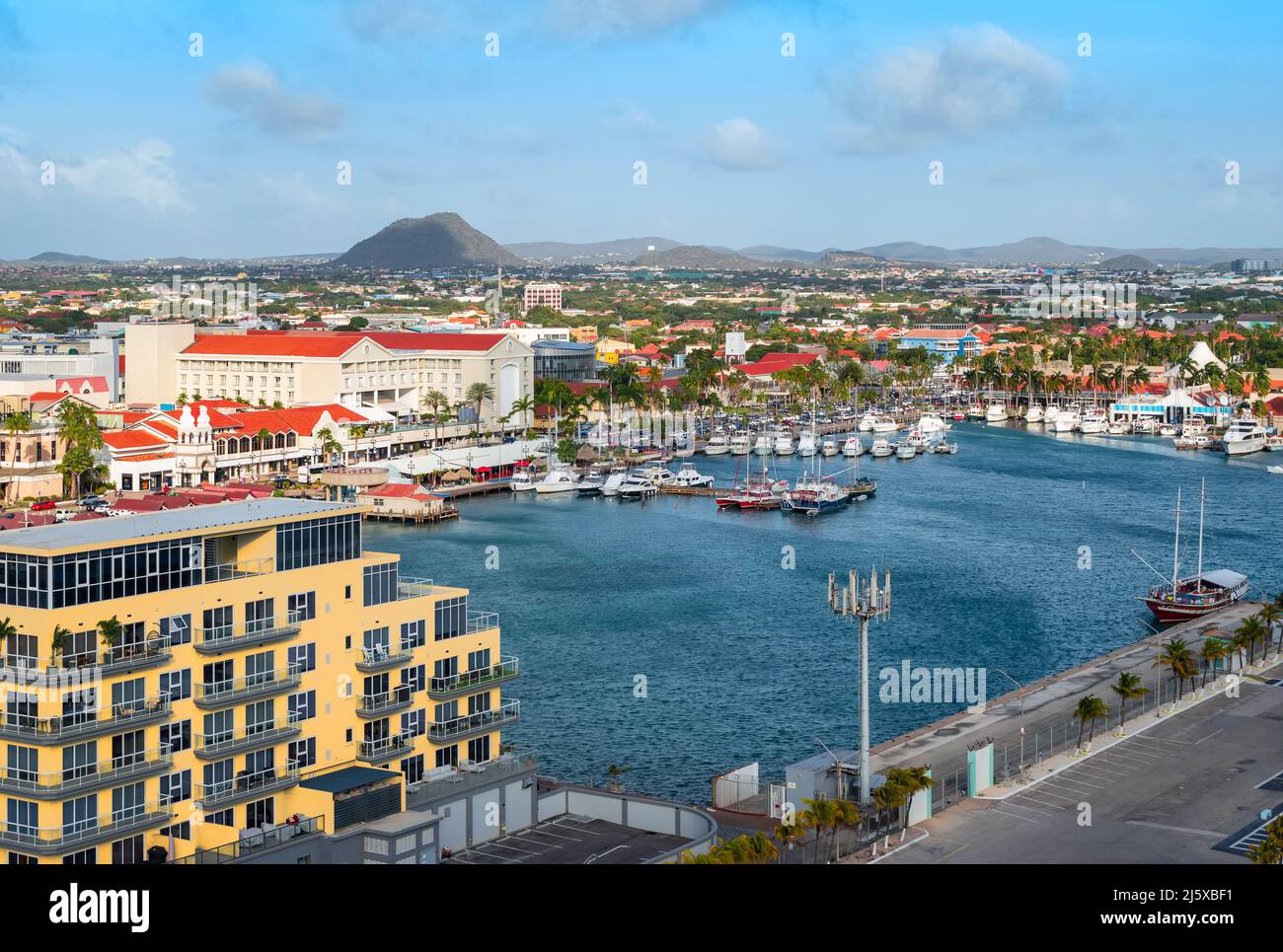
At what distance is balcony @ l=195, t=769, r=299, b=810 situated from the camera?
47.5 ft

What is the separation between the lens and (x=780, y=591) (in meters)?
36.2

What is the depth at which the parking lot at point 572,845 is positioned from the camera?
15.6 m

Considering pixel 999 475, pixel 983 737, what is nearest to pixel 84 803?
pixel 983 737

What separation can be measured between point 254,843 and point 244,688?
142cm

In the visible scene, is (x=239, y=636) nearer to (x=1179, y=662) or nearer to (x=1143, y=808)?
(x=1143, y=808)

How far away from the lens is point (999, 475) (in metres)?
59.0

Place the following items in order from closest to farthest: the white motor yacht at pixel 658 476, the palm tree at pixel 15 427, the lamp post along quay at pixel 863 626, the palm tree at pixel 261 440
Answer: the lamp post along quay at pixel 863 626, the palm tree at pixel 15 427, the palm tree at pixel 261 440, the white motor yacht at pixel 658 476

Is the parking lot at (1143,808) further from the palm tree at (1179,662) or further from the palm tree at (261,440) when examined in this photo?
the palm tree at (261,440)

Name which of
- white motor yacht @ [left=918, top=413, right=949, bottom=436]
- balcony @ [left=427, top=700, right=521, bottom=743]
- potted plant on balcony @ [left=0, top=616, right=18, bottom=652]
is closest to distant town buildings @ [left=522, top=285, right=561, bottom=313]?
white motor yacht @ [left=918, top=413, right=949, bottom=436]

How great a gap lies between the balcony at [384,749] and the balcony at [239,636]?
1.34 m

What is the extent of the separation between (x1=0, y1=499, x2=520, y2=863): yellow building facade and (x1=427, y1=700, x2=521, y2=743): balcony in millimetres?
20

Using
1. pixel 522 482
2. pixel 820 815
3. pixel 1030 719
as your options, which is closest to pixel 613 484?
pixel 522 482

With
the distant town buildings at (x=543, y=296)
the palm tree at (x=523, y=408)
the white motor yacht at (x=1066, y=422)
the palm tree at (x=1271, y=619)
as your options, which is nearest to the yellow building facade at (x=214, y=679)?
the palm tree at (x=1271, y=619)
